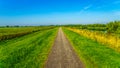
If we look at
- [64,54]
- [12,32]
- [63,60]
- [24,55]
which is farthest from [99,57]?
[12,32]

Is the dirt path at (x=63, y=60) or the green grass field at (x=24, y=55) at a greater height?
the dirt path at (x=63, y=60)

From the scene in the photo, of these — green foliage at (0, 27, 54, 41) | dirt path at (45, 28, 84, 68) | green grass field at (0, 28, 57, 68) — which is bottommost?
green foliage at (0, 27, 54, 41)

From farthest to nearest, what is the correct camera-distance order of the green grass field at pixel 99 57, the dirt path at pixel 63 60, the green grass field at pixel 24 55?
the green grass field at pixel 24 55 → the green grass field at pixel 99 57 → the dirt path at pixel 63 60

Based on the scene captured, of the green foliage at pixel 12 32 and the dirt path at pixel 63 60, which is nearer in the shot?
the dirt path at pixel 63 60

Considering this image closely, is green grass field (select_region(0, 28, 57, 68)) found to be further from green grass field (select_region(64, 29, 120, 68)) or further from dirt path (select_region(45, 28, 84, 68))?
green grass field (select_region(64, 29, 120, 68))

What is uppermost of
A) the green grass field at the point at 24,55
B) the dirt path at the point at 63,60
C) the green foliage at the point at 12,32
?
the dirt path at the point at 63,60

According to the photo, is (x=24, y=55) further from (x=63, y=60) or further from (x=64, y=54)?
(x=63, y=60)

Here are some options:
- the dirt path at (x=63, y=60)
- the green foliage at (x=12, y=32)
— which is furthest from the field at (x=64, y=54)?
the green foliage at (x=12, y=32)

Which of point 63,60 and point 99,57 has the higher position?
point 63,60

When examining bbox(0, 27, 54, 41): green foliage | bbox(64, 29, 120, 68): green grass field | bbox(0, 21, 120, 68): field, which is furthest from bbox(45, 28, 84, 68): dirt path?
bbox(0, 27, 54, 41): green foliage

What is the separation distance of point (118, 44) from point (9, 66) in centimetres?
1226

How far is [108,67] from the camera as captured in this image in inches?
422

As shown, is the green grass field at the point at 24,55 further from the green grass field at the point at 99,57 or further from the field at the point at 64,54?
the green grass field at the point at 99,57

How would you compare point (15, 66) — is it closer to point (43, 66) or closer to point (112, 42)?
point (43, 66)
